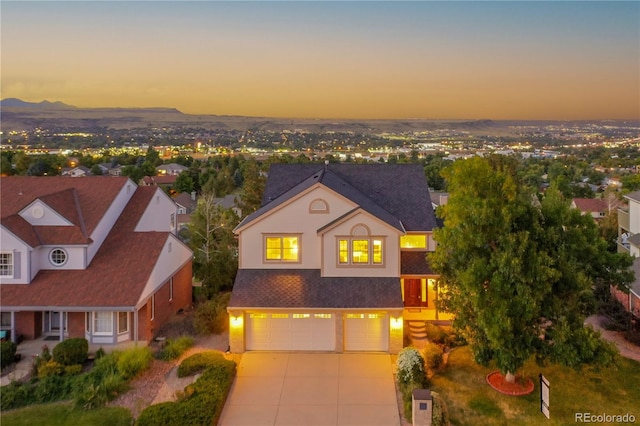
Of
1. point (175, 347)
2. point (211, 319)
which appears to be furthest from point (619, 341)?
point (175, 347)

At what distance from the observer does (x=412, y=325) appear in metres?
21.9

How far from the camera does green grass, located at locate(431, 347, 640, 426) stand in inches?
587

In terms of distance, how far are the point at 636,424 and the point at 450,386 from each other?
5.67 metres

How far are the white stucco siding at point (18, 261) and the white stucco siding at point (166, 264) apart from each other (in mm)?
5078

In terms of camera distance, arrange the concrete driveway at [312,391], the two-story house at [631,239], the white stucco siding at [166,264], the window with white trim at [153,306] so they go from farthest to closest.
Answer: the two-story house at [631,239] < the window with white trim at [153,306] < the white stucco siding at [166,264] < the concrete driveway at [312,391]

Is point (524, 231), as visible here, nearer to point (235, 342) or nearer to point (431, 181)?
point (235, 342)

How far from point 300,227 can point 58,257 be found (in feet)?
36.3

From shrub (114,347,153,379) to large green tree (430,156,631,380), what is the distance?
11.8 meters

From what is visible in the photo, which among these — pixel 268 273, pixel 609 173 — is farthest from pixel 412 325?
pixel 609 173

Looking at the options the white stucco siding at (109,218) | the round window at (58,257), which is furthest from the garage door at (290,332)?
the round window at (58,257)

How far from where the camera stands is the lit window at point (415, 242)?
2406 cm

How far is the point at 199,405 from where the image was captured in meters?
14.5

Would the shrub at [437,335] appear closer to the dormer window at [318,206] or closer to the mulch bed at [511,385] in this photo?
the mulch bed at [511,385]

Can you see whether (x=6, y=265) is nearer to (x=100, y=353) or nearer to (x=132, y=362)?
(x=100, y=353)
